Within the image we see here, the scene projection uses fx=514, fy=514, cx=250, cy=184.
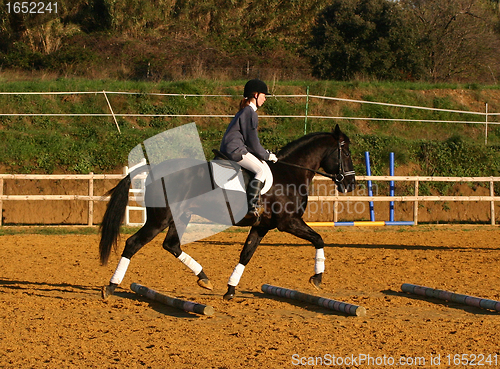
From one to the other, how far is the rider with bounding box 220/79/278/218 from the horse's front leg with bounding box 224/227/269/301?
12.1 inches

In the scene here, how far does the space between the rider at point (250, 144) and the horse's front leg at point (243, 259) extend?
31 centimetres

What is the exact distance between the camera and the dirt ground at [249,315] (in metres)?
3.96

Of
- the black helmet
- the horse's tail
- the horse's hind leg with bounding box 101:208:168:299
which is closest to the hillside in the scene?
the horse's tail

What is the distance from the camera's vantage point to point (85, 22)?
31.6 metres

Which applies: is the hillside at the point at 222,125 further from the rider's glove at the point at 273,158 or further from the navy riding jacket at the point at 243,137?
the navy riding jacket at the point at 243,137

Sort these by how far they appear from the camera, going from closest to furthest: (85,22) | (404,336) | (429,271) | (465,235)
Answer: (404,336) → (429,271) → (465,235) → (85,22)

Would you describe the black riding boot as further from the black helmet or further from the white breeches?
the black helmet

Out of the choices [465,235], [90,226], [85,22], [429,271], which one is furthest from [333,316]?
[85,22]

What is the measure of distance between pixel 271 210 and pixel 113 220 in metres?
1.90

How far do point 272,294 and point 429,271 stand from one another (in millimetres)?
Answer: 3254

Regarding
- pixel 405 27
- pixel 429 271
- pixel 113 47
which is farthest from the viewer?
pixel 113 47

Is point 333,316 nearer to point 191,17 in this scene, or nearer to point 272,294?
point 272,294

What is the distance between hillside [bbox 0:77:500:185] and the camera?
1705 centimetres

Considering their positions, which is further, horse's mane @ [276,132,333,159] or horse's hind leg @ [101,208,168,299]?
horse's mane @ [276,132,333,159]
